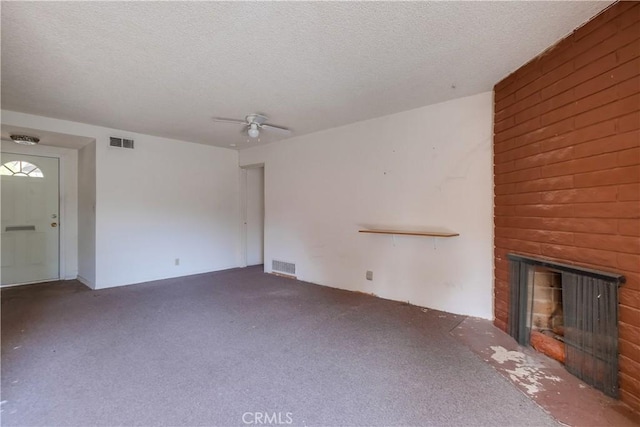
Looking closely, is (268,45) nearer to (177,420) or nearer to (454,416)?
(177,420)

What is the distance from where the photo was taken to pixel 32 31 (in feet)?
6.52

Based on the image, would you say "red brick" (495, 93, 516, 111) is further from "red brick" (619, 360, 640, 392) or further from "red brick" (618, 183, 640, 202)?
"red brick" (619, 360, 640, 392)

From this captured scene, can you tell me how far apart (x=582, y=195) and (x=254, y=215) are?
5235 mm

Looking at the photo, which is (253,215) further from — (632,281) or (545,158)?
(632,281)

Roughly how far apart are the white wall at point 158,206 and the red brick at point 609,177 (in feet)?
17.0

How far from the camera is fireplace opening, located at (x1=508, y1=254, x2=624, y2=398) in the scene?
1832 millimetres

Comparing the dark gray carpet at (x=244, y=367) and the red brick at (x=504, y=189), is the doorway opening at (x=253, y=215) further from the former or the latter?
the red brick at (x=504, y=189)

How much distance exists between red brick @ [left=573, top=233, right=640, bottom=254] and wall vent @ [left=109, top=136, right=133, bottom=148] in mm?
5539

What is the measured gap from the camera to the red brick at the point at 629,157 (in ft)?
5.57

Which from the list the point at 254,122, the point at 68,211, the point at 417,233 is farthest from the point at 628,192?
the point at 68,211

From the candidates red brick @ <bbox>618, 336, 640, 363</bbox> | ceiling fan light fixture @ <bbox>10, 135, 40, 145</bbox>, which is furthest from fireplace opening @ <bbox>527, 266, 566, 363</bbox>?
ceiling fan light fixture @ <bbox>10, 135, 40, 145</bbox>

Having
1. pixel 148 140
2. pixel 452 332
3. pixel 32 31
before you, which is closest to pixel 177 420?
pixel 452 332

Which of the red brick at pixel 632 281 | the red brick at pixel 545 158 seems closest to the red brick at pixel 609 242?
the red brick at pixel 632 281

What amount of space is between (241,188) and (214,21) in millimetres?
4163
